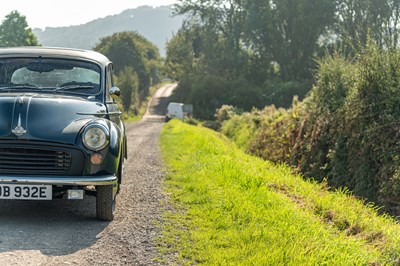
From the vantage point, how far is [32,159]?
589 centimetres

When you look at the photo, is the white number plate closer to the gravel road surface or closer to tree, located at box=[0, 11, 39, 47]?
the gravel road surface

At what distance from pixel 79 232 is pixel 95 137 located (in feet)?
3.67

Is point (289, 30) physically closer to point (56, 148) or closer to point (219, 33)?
point (219, 33)

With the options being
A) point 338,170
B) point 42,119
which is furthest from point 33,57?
point 338,170

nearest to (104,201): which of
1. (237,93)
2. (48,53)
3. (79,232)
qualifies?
(79,232)

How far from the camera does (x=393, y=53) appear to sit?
11453mm

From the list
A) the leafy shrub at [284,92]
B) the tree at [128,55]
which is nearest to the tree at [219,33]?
the leafy shrub at [284,92]

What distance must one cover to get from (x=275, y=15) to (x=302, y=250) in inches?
2190

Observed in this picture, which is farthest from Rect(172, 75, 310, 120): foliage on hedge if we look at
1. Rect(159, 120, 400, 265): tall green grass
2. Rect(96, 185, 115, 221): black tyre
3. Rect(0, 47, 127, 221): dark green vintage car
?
Rect(96, 185, 115, 221): black tyre

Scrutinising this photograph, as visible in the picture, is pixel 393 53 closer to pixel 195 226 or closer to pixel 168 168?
pixel 168 168

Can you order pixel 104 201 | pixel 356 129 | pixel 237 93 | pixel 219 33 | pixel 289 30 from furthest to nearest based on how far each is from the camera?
pixel 219 33, pixel 289 30, pixel 237 93, pixel 356 129, pixel 104 201

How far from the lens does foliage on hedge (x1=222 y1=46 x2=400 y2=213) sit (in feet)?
34.6

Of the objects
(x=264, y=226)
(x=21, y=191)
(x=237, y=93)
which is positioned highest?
(x=237, y=93)

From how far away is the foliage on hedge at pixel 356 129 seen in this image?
34.6 ft
